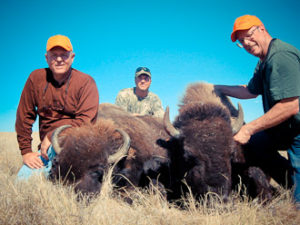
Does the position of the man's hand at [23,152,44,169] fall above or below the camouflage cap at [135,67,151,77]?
below

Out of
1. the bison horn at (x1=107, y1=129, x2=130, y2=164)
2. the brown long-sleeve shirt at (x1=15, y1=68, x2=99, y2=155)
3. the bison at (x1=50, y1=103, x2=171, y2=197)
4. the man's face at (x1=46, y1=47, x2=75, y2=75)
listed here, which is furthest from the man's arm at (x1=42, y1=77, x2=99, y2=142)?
the bison horn at (x1=107, y1=129, x2=130, y2=164)

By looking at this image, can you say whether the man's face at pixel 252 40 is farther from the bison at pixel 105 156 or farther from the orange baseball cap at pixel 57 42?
the orange baseball cap at pixel 57 42

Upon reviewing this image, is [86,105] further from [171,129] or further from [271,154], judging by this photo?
[271,154]

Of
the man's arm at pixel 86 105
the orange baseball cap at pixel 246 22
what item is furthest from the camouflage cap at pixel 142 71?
the orange baseball cap at pixel 246 22

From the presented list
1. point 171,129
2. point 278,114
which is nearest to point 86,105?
point 171,129

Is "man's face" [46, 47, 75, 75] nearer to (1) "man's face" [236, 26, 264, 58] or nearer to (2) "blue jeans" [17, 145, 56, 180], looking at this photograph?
(2) "blue jeans" [17, 145, 56, 180]

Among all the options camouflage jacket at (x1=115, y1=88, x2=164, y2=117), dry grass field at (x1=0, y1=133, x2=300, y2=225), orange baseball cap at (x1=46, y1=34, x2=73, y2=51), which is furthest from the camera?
camouflage jacket at (x1=115, y1=88, x2=164, y2=117)

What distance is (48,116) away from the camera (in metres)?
4.84

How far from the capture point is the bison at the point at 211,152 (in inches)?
147

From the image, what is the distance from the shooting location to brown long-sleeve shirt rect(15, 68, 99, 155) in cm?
470

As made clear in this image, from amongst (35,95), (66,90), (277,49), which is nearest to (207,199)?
(277,49)

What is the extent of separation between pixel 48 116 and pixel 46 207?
250cm

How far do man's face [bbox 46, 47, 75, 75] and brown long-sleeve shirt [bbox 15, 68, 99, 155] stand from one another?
316 millimetres

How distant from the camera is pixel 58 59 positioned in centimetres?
450
